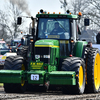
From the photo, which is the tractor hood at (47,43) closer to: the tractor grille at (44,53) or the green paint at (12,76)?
the tractor grille at (44,53)

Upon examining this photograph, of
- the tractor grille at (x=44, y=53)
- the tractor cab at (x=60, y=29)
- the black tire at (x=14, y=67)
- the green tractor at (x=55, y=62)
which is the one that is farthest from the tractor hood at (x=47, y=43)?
the black tire at (x=14, y=67)

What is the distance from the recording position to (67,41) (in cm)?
1114

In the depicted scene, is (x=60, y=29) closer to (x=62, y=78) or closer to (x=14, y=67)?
(x=14, y=67)

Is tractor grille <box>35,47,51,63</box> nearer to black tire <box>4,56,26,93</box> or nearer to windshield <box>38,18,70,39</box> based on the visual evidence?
black tire <box>4,56,26,93</box>

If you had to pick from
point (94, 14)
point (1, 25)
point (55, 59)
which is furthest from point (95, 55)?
point (1, 25)

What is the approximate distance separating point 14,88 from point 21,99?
1919 mm

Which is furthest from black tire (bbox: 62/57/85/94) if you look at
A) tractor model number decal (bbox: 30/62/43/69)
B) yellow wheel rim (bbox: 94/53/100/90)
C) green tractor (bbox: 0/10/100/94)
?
yellow wheel rim (bbox: 94/53/100/90)

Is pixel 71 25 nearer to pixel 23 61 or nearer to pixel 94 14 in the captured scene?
pixel 23 61

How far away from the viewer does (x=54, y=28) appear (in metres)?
11.3

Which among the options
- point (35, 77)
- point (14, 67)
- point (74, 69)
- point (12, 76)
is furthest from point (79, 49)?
point (12, 76)

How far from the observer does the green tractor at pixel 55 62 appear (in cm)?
977

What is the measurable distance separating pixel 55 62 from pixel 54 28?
1.31 meters

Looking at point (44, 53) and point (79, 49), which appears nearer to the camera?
point (44, 53)

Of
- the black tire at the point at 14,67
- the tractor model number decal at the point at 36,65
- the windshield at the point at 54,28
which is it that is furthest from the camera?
the windshield at the point at 54,28
